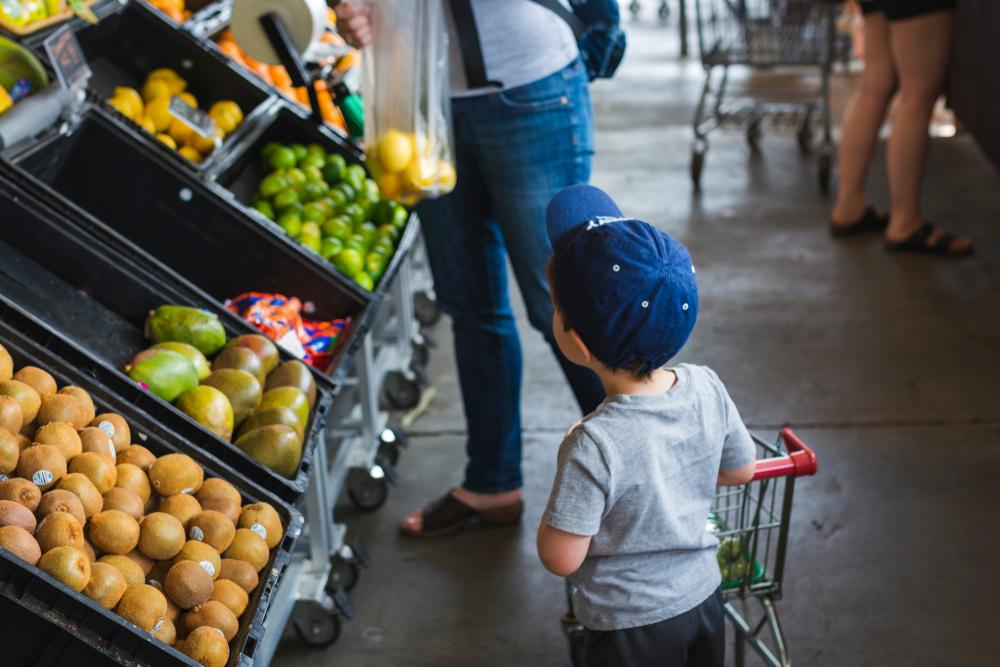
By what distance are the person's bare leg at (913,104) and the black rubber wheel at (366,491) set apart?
9.34ft

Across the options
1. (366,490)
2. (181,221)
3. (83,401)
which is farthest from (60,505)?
(366,490)

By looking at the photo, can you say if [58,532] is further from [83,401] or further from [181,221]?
[181,221]

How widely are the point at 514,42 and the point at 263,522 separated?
1234mm

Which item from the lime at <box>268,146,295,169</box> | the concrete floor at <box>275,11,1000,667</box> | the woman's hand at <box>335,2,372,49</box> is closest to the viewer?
the woman's hand at <box>335,2,372,49</box>

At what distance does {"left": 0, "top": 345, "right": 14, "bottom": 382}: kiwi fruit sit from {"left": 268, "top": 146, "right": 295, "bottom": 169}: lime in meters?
1.60

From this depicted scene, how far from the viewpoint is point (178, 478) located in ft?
6.48

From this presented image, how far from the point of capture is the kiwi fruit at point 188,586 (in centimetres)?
178

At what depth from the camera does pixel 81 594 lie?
159cm

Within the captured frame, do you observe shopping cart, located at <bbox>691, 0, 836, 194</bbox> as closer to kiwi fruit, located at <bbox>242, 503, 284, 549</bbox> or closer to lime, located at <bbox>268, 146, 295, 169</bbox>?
lime, located at <bbox>268, 146, 295, 169</bbox>

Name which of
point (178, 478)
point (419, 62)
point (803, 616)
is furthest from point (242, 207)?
point (803, 616)

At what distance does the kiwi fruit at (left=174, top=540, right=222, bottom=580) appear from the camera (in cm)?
185

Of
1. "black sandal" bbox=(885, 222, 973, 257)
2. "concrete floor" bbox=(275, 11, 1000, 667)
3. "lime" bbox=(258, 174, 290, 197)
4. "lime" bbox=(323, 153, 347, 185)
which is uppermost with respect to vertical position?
"lime" bbox=(258, 174, 290, 197)

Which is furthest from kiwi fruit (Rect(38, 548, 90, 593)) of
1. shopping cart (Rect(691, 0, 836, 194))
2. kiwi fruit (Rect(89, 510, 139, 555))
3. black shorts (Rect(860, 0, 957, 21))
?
shopping cart (Rect(691, 0, 836, 194))

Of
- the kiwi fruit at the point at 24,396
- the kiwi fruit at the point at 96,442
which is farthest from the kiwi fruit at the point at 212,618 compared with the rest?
the kiwi fruit at the point at 24,396
